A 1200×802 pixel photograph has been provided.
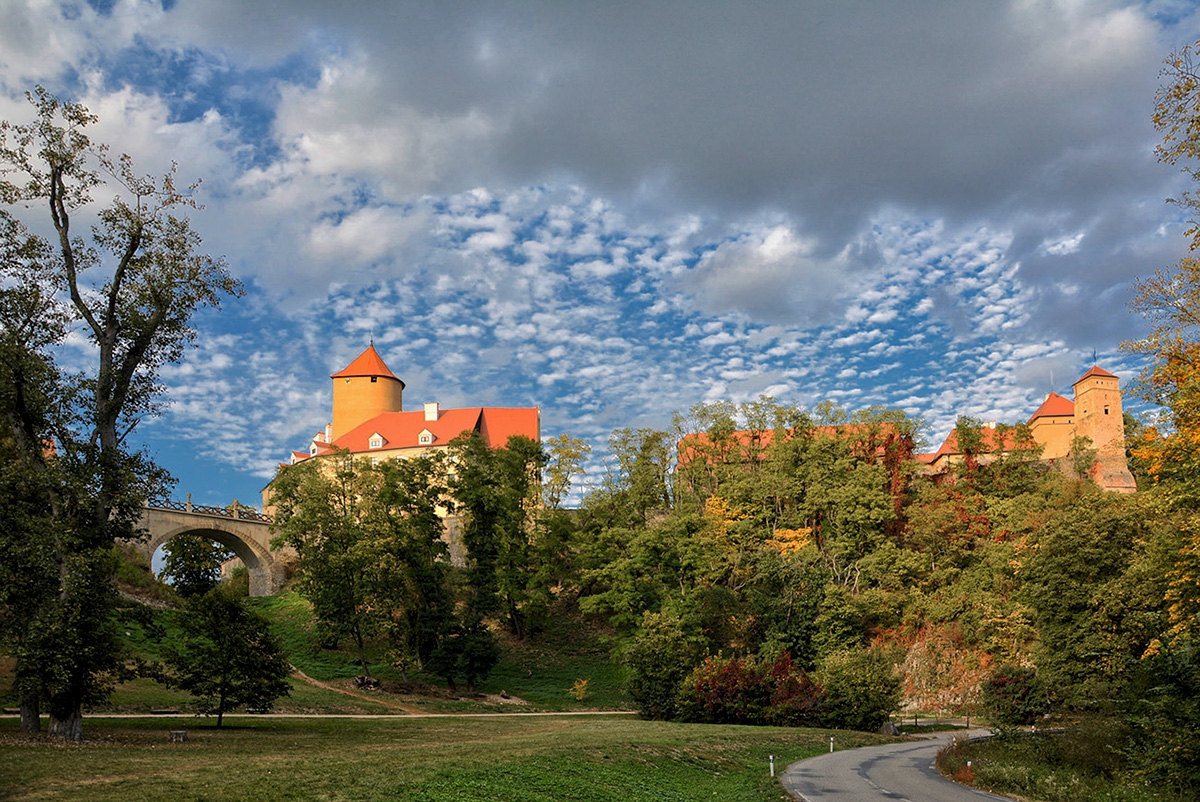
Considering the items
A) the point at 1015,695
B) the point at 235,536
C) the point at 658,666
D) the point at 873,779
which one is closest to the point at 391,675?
the point at 658,666

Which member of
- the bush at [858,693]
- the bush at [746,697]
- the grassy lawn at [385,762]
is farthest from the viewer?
the bush at [746,697]

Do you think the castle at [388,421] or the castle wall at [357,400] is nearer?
the castle at [388,421]

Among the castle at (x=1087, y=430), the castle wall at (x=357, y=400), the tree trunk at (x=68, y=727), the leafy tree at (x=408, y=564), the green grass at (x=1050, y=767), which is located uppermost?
the castle wall at (x=357, y=400)

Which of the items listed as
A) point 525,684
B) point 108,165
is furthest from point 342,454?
point 108,165

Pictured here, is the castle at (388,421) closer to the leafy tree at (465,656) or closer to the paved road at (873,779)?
the leafy tree at (465,656)

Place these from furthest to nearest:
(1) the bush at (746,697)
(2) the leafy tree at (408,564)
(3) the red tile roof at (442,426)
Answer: (3) the red tile roof at (442,426), (2) the leafy tree at (408,564), (1) the bush at (746,697)

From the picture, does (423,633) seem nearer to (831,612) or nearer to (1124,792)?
(831,612)

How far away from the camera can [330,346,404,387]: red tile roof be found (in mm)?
83562

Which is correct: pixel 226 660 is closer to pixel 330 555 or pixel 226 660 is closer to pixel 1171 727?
pixel 330 555

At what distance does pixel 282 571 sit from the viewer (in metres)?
64.5

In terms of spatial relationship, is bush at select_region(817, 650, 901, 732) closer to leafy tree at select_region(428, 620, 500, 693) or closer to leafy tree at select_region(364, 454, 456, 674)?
leafy tree at select_region(428, 620, 500, 693)

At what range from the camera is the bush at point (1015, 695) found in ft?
95.3

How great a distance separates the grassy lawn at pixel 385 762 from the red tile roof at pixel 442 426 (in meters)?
49.5

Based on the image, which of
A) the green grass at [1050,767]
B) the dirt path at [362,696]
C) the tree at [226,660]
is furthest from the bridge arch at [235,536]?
the green grass at [1050,767]
